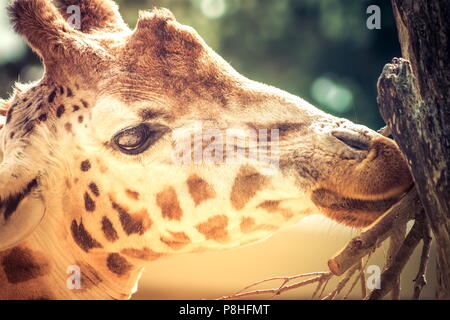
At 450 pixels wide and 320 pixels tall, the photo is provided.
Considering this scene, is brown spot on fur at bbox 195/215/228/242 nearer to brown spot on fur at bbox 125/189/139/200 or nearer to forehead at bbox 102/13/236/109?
brown spot on fur at bbox 125/189/139/200

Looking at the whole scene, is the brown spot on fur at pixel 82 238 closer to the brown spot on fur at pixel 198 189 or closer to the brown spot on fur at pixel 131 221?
the brown spot on fur at pixel 131 221

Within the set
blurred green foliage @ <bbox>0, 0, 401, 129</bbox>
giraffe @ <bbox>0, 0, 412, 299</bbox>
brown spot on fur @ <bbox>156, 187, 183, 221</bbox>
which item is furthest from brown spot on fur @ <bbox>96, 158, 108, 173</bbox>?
blurred green foliage @ <bbox>0, 0, 401, 129</bbox>

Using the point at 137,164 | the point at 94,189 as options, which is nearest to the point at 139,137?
the point at 137,164

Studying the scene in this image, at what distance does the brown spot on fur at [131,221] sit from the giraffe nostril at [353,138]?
2.98ft

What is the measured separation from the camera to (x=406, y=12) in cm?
159

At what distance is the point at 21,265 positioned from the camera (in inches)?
91.6

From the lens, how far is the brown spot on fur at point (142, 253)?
2253 millimetres

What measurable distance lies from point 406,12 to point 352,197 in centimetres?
67

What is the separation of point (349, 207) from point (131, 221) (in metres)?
0.96

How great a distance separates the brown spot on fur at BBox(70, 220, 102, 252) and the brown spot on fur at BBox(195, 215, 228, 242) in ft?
1.68

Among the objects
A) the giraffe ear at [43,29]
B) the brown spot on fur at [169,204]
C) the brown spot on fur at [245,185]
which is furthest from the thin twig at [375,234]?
the giraffe ear at [43,29]

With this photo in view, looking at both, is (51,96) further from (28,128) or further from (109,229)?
(109,229)

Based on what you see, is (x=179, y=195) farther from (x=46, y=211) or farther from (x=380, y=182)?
(x=380, y=182)

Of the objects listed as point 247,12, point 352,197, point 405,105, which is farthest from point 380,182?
point 247,12
